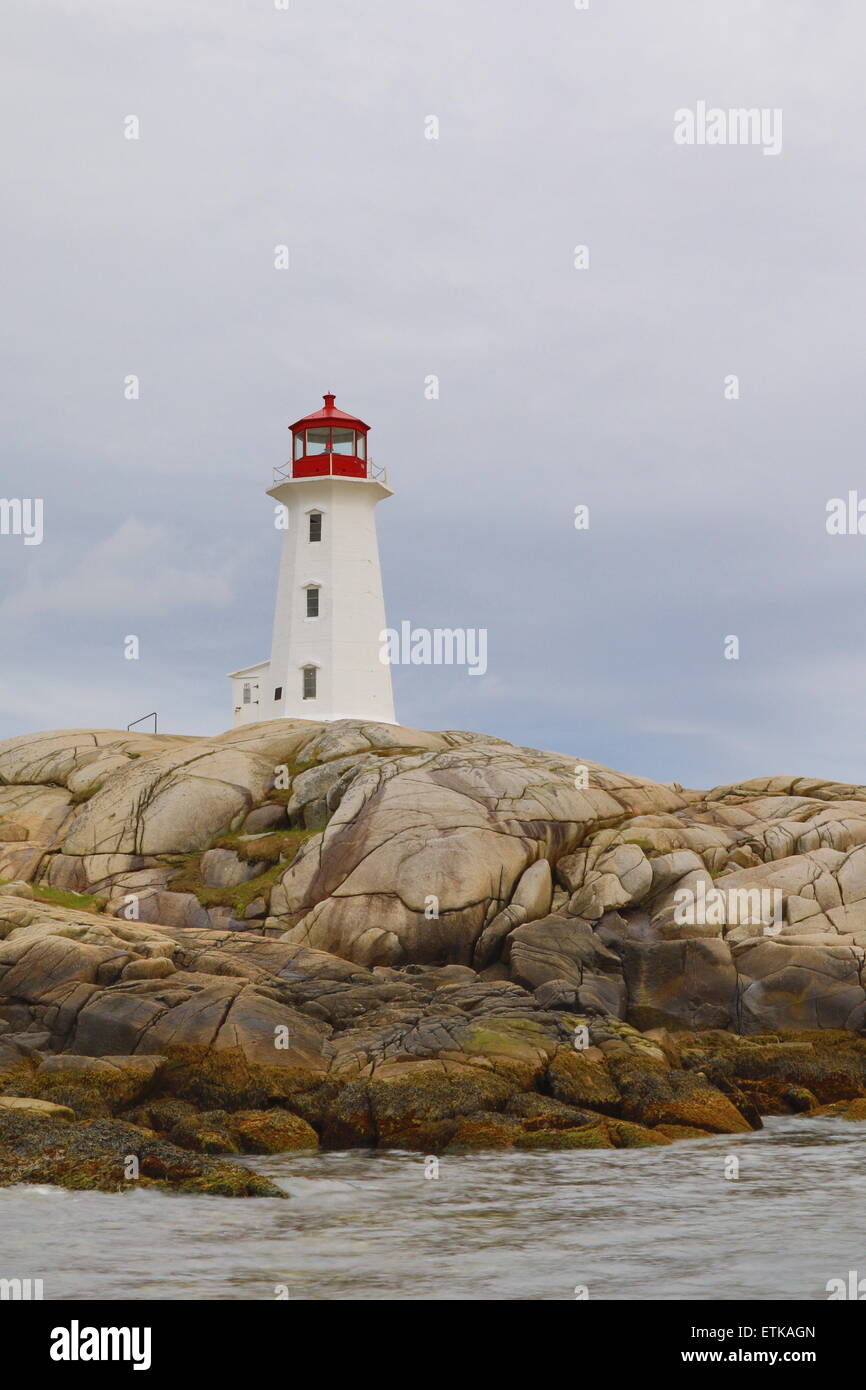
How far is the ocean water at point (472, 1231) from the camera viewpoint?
13.1 metres

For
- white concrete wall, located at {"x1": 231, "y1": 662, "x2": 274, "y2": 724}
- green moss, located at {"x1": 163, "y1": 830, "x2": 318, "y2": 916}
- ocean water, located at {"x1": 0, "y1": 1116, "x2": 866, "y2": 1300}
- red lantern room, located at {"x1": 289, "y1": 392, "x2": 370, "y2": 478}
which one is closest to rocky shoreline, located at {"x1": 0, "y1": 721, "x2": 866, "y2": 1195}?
green moss, located at {"x1": 163, "y1": 830, "x2": 318, "y2": 916}

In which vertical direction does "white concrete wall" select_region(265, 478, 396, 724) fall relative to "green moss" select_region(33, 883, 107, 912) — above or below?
above

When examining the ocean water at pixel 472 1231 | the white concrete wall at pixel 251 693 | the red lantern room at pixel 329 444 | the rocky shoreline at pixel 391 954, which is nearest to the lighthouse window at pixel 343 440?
the red lantern room at pixel 329 444

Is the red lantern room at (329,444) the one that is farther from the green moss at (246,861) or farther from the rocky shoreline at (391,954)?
the green moss at (246,861)

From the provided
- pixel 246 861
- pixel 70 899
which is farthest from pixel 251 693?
pixel 70 899

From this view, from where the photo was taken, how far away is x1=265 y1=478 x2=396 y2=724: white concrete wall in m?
42.8

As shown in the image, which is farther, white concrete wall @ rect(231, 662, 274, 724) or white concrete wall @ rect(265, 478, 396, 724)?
white concrete wall @ rect(231, 662, 274, 724)

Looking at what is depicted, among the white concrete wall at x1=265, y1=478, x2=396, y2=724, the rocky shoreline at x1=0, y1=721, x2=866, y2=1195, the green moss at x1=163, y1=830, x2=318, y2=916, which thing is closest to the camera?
the rocky shoreline at x1=0, y1=721, x2=866, y2=1195

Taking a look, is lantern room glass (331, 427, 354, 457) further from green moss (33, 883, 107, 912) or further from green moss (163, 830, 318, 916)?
green moss (33, 883, 107, 912)

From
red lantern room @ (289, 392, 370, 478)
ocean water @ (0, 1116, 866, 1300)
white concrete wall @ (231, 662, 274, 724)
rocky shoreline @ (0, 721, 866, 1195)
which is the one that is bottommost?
ocean water @ (0, 1116, 866, 1300)

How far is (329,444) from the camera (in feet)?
147

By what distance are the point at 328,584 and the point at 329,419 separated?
5.41 m
